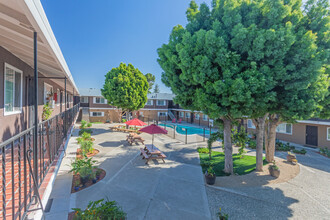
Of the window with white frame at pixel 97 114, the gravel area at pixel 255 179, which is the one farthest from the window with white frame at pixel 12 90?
the window with white frame at pixel 97 114

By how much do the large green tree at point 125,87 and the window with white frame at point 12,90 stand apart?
15042 millimetres

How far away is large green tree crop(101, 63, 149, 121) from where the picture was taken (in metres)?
21.5

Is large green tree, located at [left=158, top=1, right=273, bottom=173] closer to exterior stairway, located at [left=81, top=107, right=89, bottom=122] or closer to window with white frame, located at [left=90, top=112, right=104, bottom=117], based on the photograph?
window with white frame, located at [left=90, top=112, right=104, bottom=117]

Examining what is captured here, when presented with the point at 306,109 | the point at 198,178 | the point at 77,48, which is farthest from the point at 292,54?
the point at 77,48

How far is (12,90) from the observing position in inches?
226

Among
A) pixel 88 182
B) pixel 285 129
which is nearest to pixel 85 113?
pixel 88 182

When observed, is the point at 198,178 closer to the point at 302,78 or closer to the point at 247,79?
the point at 247,79

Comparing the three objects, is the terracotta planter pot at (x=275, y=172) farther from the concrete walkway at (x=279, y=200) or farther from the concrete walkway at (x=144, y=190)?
the concrete walkway at (x=144, y=190)

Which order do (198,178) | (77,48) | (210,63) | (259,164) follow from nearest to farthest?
(210,63), (198,178), (259,164), (77,48)

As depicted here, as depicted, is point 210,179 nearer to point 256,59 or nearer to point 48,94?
point 256,59

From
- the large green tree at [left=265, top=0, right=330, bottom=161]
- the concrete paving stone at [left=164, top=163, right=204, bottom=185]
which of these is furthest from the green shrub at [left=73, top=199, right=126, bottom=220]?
the large green tree at [left=265, top=0, right=330, bottom=161]

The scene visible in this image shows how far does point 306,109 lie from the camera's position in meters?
7.34

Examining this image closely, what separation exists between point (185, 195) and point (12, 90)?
7851mm

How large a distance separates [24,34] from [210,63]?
6.04 metres
